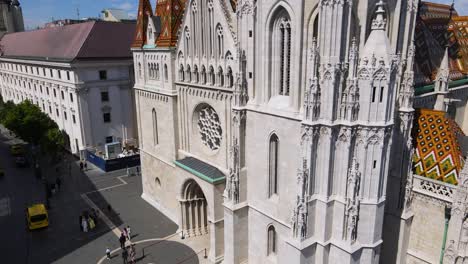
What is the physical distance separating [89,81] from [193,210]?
87.6 ft

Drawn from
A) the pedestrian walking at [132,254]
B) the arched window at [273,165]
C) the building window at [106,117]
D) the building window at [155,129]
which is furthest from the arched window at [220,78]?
the building window at [106,117]

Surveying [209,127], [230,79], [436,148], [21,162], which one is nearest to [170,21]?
[230,79]

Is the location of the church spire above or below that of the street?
above

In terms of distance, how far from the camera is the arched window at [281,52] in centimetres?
1720

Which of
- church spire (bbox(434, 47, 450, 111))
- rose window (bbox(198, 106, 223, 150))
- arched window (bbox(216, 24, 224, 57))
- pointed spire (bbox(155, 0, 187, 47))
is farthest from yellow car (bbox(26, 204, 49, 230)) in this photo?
church spire (bbox(434, 47, 450, 111))

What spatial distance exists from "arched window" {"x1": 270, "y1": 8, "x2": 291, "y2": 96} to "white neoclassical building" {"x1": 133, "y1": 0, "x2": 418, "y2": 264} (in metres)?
0.05

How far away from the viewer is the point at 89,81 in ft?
148

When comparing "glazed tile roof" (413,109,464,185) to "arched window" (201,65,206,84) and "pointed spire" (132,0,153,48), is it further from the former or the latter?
"pointed spire" (132,0,153,48)

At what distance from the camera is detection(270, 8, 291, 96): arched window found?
56.4 ft

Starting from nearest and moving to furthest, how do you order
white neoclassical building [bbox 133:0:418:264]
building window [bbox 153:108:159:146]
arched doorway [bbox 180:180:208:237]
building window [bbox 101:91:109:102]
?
1. white neoclassical building [bbox 133:0:418:264]
2. arched doorway [bbox 180:180:208:237]
3. building window [bbox 153:108:159:146]
4. building window [bbox 101:91:109:102]

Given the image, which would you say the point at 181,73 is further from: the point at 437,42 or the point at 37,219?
the point at 437,42

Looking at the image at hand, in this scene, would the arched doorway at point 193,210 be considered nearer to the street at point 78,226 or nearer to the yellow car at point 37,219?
the street at point 78,226

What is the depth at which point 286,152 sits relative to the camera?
1780 cm

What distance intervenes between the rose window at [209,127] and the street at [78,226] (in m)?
7.97
